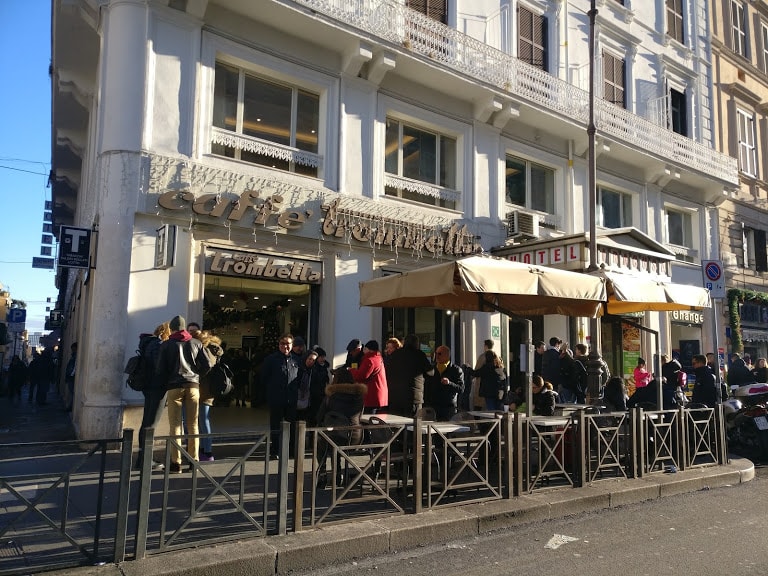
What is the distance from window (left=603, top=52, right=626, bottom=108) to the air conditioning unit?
17.3ft

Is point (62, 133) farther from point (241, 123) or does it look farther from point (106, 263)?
point (106, 263)

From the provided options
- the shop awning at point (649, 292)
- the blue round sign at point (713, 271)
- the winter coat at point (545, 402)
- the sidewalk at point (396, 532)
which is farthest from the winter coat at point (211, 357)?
the blue round sign at point (713, 271)

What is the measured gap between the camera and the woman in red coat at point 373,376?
7.00 m

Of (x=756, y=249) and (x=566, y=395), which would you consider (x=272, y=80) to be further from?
(x=756, y=249)

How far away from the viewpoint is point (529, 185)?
14570mm

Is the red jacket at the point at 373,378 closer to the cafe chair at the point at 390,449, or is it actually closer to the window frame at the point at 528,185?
the cafe chair at the point at 390,449

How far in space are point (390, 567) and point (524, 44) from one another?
1334cm

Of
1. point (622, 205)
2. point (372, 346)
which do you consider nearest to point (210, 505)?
point (372, 346)

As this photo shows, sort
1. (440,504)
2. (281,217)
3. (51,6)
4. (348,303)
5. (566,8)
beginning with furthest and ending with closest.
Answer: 1. (566,8)
2. (51,6)
3. (348,303)
4. (281,217)
5. (440,504)

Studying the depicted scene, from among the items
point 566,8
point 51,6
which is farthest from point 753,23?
point 51,6

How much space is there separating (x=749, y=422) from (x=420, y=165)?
25.0ft

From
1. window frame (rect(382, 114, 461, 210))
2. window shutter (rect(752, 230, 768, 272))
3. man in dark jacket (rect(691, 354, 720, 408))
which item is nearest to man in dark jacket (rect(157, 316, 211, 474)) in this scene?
window frame (rect(382, 114, 461, 210))

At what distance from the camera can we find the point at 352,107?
37.5ft

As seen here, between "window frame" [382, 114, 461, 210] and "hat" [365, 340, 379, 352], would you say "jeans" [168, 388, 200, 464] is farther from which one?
"window frame" [382, 114, 461, 210]
